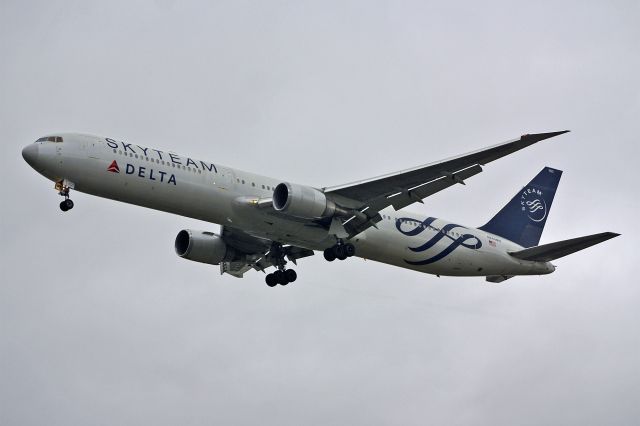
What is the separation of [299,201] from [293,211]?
Result: 0.47 m

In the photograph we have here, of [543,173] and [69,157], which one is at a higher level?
[543,173]

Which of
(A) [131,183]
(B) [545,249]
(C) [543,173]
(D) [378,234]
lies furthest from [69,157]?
(C) [543,173]

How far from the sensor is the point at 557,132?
3850cm

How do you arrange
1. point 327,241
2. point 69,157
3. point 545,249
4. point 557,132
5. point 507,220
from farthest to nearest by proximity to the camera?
point 507,220 < point 545,249 < point 327,241 < point 69,157 < point 557,132

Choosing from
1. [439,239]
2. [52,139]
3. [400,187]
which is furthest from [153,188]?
[439,239]

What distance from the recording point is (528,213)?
2212 inches

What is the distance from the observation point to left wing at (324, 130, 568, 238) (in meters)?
43.4

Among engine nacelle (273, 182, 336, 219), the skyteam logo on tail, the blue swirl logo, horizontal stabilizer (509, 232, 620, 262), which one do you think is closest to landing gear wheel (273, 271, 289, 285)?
the blue swirl logo

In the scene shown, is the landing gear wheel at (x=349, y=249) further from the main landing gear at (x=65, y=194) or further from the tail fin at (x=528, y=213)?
the main landing gear at (x=65, y=194)

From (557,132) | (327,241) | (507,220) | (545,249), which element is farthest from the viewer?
(507,220)

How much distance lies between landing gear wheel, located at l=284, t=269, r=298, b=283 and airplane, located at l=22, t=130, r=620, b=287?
0.05 metres

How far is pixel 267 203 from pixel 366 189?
13.7 ft

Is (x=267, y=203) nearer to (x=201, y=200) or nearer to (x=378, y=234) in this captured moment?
(x=201, y=200)

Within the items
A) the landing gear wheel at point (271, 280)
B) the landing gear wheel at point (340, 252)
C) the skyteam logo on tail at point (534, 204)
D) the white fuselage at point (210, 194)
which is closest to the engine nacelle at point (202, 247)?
the landing gear wheel at point (271, 280)
